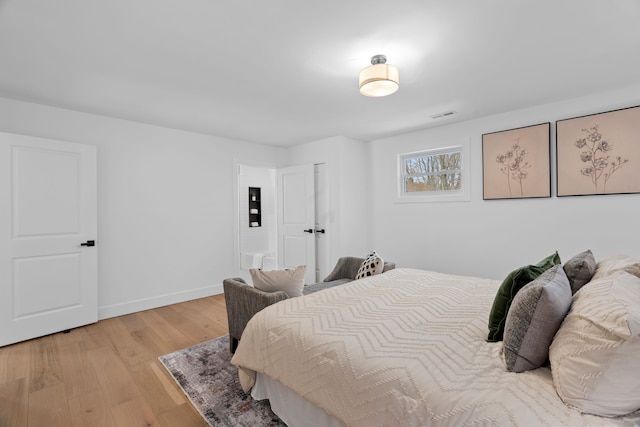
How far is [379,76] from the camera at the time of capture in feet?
6.96

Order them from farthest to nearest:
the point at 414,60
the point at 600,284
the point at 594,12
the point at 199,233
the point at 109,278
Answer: the point at 199,233 < the point at 109,278 < the point at 414,60 < the point at 594,12 < the point at 600,284

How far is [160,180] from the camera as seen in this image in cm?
403

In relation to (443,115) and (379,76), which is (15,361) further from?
(443,115)

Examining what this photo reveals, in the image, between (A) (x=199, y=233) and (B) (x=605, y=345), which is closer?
(B) (x=605, y=345)

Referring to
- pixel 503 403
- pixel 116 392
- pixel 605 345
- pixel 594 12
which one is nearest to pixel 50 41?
pixel 116 392

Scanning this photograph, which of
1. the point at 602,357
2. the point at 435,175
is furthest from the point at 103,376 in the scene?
the point at 435,175

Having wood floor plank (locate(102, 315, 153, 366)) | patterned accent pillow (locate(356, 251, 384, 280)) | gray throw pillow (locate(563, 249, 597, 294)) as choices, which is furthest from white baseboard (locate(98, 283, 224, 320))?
gray throw pillow (locate(563, 249, 597, 294))

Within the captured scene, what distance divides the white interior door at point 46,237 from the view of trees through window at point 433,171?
4.18 meters

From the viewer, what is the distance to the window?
13.3 feet

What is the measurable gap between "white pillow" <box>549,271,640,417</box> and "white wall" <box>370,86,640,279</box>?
247 cm

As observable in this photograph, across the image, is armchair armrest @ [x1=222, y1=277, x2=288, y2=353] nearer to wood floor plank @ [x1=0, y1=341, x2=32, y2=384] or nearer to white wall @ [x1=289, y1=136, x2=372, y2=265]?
wood floor plank @ [x1=0, y1=341, x2=32, y2=384]

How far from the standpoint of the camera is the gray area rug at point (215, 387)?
5.96 feet

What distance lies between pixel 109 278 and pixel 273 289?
2.56 metres

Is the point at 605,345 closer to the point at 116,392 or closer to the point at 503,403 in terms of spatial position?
the point at 503,403
